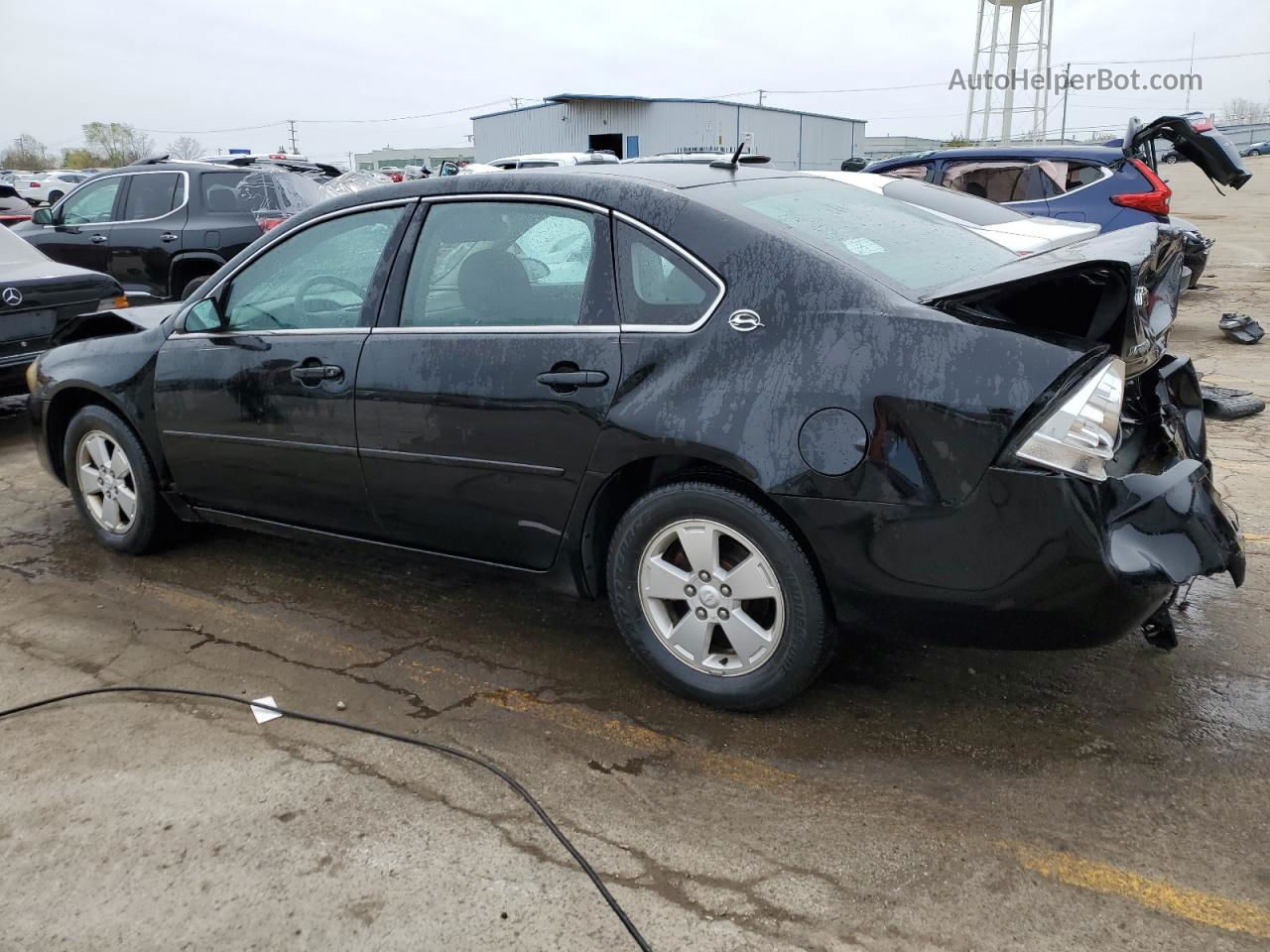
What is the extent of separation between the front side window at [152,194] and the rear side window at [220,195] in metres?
0.24

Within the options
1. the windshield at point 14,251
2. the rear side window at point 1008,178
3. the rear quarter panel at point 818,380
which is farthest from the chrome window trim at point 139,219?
the rear quarter panel at point 818,380

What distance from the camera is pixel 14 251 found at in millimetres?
7305

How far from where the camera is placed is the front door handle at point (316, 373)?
143 inches

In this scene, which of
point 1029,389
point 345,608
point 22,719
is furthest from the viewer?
point 345,608

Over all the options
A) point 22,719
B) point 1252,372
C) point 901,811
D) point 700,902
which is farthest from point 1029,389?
point 1252,372

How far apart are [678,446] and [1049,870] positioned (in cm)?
140

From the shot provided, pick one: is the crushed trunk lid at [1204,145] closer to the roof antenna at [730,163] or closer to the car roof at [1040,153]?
the car roof at [1040,153]

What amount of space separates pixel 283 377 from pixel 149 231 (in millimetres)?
7444

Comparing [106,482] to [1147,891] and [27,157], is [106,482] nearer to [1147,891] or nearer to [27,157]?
[1147,891]

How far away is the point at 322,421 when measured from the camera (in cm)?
371

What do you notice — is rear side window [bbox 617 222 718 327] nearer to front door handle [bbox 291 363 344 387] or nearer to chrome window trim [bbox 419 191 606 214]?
chrome window trim [bbox 419 191 606 214]

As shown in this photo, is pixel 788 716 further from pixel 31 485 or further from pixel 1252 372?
pixel 1252 372

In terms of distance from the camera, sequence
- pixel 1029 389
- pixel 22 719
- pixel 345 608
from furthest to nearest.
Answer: pixel 345 608
pixel 22 719
pixel 1029 389

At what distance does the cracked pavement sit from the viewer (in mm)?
2338
